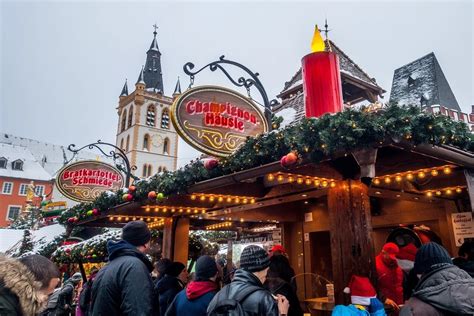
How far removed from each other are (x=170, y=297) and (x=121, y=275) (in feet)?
6.34

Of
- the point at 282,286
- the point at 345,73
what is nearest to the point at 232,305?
the point at 282,286

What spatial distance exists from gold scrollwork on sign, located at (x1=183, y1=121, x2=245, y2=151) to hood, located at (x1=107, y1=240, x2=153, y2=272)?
2379mm

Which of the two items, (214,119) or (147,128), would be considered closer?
(214,119)

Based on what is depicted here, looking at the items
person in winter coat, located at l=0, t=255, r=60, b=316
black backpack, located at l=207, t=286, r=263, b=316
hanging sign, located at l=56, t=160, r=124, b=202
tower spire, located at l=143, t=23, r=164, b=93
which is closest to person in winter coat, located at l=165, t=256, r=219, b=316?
black backpack, located at l=207, t=286, r=263, b=316

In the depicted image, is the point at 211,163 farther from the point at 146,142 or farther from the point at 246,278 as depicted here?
the point at 146,142

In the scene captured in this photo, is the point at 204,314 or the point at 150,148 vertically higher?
the point at 150,148

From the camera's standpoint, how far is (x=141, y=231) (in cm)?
295

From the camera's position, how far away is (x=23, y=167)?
172 feet

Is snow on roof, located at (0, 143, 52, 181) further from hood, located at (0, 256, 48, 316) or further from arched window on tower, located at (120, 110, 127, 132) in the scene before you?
hood, located at (0, 256, 48, 316)

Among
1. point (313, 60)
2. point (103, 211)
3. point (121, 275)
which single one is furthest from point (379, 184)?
point (103, 211)

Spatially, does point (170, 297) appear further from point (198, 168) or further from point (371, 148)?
point (371, 148)

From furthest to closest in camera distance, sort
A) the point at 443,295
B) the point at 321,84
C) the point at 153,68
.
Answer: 1. the point at 153,68
2. the point at 321,84
3. the point at 443,295

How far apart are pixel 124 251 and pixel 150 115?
60292 mm

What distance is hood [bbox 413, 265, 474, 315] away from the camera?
2.07m
